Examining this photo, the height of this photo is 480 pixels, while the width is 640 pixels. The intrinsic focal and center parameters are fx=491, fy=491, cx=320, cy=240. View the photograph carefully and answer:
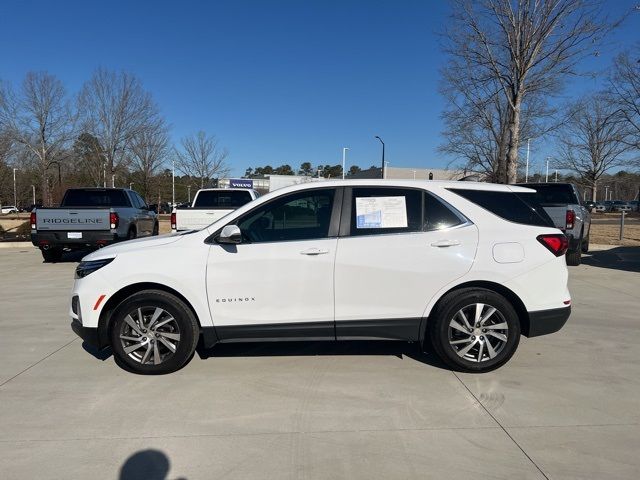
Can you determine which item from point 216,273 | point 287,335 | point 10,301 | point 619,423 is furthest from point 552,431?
point 10,301

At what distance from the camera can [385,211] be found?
459cm

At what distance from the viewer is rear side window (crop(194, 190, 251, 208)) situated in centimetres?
1300

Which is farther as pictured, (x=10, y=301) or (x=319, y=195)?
(x=10, y=301)

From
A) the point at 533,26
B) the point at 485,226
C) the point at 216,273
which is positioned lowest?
the point at 216,273

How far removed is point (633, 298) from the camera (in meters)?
8.17

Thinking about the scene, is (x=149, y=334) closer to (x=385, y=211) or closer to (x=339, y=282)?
(x=339, y=282)

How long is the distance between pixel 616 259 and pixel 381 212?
11.5 meters

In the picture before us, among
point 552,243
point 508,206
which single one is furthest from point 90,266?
point 552,243

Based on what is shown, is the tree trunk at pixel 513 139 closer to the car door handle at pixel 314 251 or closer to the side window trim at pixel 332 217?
the side window trim at pixel 332 217

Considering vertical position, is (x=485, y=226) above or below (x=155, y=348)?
above

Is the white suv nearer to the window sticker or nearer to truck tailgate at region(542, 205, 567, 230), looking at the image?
the window sticker

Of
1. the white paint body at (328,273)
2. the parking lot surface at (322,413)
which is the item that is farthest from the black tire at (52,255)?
the white paint body at (328,273)

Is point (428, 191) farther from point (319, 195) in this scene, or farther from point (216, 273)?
point (216, 273)

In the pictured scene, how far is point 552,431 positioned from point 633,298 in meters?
5.83
